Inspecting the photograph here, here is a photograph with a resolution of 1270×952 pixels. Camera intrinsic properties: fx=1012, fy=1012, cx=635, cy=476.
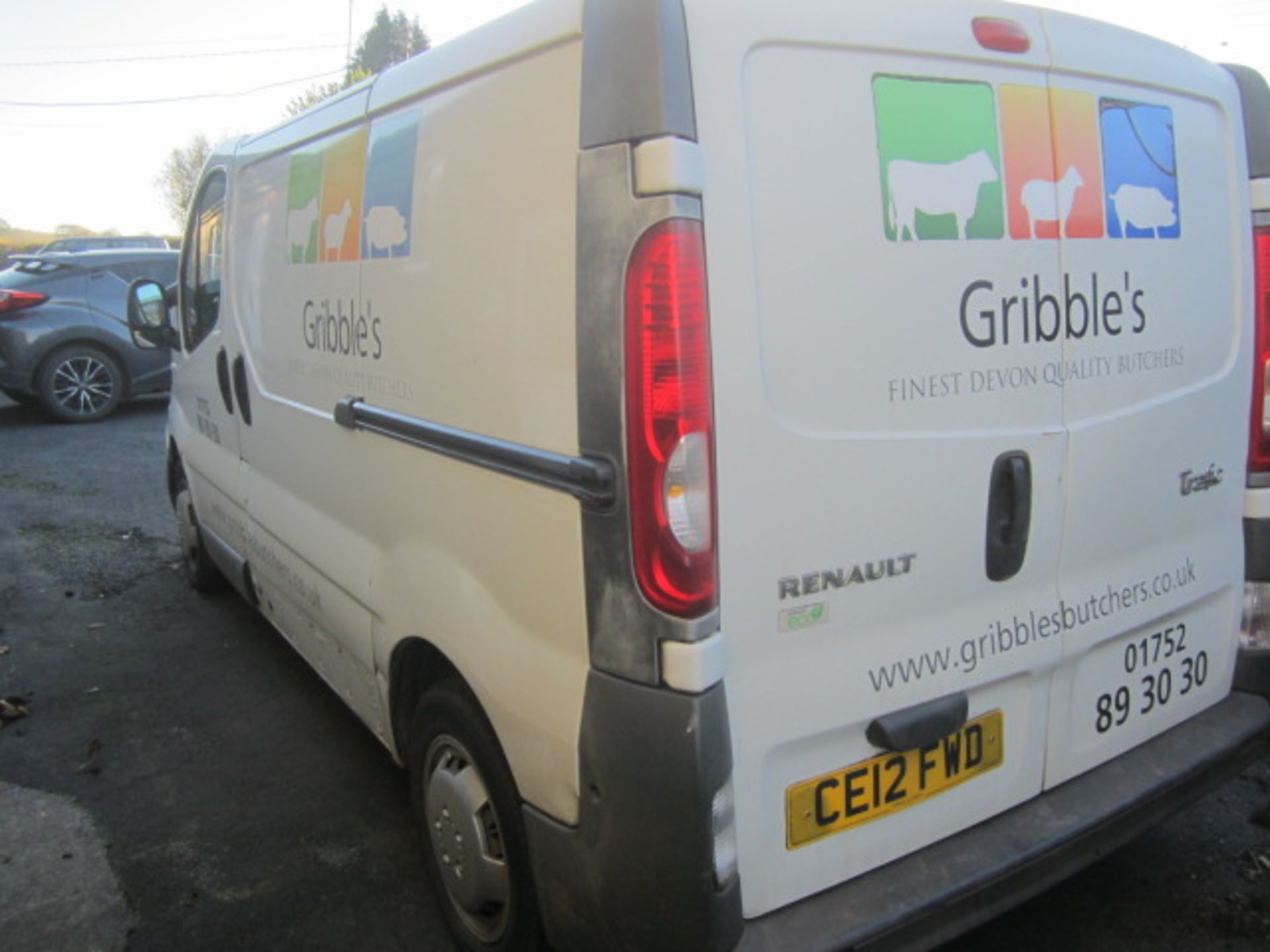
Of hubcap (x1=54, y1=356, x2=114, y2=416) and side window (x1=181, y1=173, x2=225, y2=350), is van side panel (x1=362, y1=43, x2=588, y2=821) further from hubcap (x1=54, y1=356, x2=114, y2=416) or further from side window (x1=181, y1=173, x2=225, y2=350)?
hubcap (x1=54, y1=356, x2=114, y2=416)

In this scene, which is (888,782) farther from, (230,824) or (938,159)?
(230,824)

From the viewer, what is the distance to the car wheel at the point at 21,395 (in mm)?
10078

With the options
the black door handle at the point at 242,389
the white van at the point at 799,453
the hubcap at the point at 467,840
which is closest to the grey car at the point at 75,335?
the black door handle at the point at 242,389

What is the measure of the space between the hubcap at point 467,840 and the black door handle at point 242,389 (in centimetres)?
175

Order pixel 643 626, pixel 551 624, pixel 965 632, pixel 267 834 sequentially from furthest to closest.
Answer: pixel 267 834, pixel 965 632, pixel 551 624, pixel 643 626

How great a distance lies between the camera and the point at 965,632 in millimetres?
2025

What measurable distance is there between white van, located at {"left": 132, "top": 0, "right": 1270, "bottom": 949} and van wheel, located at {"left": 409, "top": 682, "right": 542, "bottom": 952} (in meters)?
0.01

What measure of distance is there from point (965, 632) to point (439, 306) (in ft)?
4.25

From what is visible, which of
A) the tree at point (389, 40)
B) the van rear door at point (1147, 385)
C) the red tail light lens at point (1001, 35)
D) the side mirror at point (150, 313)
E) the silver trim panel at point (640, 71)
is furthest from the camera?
the tree at point (389, 40)

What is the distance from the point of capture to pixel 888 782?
1.97 meters

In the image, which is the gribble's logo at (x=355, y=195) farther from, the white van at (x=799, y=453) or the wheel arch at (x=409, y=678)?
the wheel arch at (x=409, y=678)

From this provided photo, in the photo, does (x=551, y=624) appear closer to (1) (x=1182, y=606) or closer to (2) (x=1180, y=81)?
(1) (x=1182, y=606)

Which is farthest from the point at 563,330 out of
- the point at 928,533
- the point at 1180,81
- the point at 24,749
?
the point at 24,749

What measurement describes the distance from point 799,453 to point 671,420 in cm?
26
